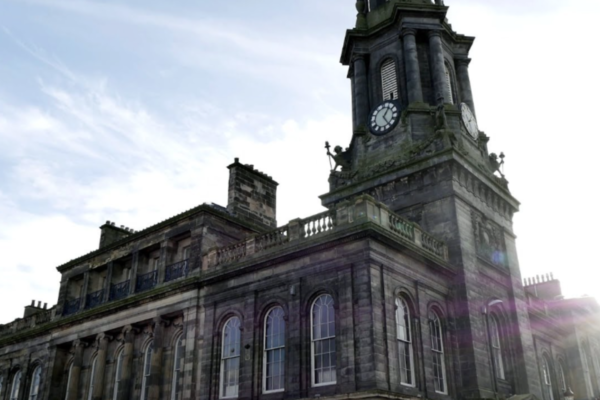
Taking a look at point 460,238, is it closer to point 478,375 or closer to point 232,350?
point 478,375

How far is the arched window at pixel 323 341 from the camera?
18.5 m

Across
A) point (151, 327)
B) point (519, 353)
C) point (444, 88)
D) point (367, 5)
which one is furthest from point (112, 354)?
point (367, 5)

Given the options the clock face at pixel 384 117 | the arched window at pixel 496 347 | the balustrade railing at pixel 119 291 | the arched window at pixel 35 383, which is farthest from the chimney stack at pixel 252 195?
the arched window at pixel 35 383

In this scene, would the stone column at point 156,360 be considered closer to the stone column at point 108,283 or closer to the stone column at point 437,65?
Result: the stone column at point 108,283

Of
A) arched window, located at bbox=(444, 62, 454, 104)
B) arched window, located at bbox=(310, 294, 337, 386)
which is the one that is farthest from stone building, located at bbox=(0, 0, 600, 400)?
arched window, located at bbox=(444, 62, 454, 104)

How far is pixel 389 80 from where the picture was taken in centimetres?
2883

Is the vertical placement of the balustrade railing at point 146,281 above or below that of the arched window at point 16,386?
above

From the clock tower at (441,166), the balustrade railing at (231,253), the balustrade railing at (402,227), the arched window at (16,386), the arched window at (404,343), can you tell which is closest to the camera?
the arched window at (404,343)

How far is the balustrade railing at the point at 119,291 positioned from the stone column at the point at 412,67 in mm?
15052

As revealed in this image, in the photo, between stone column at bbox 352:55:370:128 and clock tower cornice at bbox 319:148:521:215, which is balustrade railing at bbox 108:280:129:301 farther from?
stone column at bbox 352:55:370:128

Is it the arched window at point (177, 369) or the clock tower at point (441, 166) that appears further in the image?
the arched window at point (177, 369)

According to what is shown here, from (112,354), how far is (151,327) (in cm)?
278

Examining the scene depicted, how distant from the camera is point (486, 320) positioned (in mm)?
22469

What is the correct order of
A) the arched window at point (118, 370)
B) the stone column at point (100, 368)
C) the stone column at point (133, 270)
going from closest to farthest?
the arched window at point (118, 370)
the stone column at point (100, 368)
the stone column at point (133, 270)
